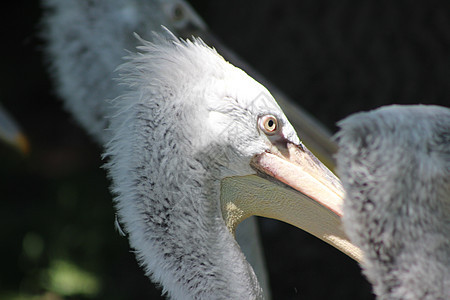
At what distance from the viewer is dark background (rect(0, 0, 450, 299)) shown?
3381 millimetres

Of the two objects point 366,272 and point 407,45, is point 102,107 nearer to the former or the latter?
point 366,272

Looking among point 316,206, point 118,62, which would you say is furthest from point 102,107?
point 316,206

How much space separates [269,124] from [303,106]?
2.36 metres

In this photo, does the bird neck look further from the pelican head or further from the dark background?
the dark background

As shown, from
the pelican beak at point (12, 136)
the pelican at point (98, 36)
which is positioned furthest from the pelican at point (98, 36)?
the pelican beak at point (12, 136)

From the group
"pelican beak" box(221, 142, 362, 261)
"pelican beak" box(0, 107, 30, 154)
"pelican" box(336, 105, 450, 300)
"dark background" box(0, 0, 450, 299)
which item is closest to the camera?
"pelican" box(336, 105, 450, 300)

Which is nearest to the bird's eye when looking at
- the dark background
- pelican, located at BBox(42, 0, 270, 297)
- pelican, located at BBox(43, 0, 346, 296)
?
pelican, located at BBox(43, 0, 346, 296)

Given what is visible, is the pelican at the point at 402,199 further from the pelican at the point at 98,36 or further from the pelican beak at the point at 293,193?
the pelican at the point at 98,36

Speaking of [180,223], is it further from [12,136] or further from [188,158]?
[12,136]

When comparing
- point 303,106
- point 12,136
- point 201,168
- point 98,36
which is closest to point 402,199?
point 201,168

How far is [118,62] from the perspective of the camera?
2.43 metres

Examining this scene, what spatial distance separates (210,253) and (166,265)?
4.7 inches

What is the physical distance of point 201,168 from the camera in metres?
1.48

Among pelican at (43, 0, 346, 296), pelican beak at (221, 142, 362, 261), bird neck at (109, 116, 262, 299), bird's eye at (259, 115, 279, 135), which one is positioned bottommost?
bird neck at (109, 116, 262, 299)
